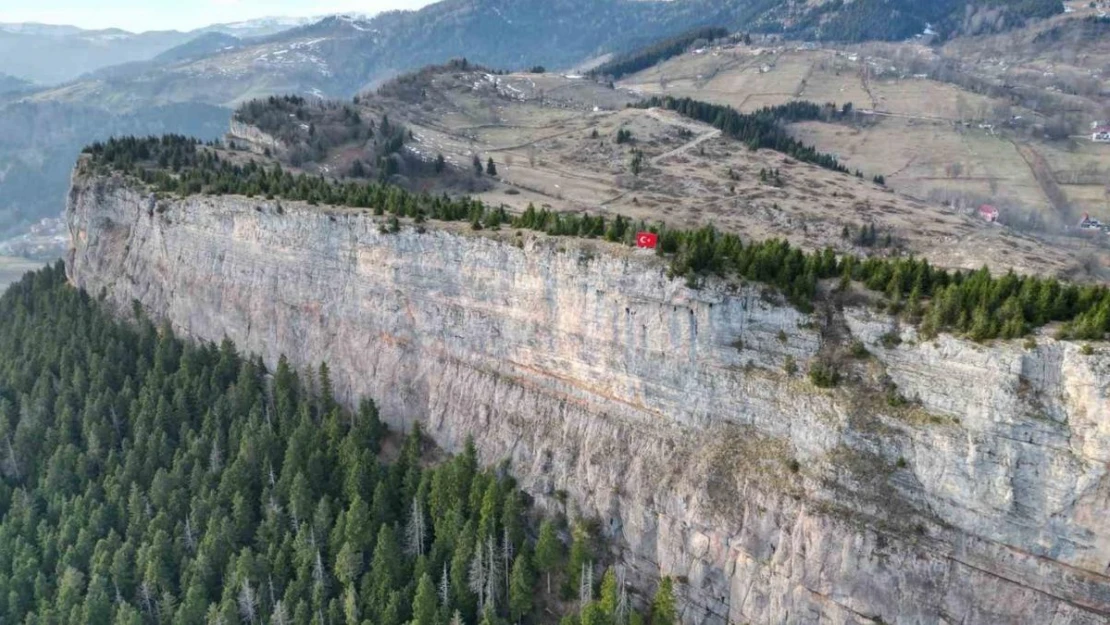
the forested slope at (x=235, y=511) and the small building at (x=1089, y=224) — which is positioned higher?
the small building at (x=1089, y=224)

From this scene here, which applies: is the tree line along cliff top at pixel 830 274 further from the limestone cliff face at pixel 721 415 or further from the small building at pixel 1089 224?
the small building at pixel 1089 224

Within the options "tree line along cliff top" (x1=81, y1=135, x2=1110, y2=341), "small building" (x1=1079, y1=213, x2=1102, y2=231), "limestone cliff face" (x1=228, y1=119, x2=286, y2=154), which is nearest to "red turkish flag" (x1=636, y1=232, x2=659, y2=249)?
"tree line along cliff top" (x1=81, y1=135, x2=1110, y2=341)

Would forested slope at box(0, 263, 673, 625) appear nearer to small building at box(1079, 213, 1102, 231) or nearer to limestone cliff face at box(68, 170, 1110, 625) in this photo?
limestone cliff face at box(68, 170, 1110, 625)

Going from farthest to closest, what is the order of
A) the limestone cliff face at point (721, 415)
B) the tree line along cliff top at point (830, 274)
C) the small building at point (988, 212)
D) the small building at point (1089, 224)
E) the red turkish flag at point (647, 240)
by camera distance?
the small building at point (1089, 224) < the small building at point (988, 212) < the red turkish flag at point (647, 240) < the tree line along cliff top at point (830, 274) < the limestone cliff face at point (721, 415)

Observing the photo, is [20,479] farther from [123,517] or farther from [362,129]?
[362,129]

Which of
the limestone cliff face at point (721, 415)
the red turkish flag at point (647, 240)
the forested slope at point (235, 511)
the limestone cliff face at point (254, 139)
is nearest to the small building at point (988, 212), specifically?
the red turkish flag at point (647, 240)

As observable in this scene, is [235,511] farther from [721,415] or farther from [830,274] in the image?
[830,274]

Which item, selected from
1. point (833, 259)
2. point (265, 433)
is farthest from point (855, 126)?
point (265, 433)
